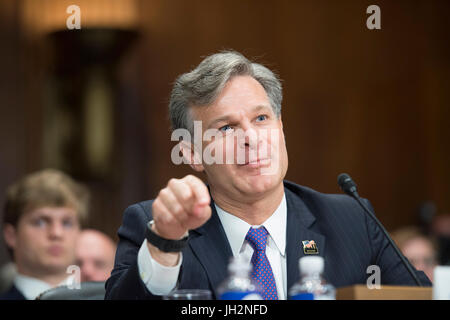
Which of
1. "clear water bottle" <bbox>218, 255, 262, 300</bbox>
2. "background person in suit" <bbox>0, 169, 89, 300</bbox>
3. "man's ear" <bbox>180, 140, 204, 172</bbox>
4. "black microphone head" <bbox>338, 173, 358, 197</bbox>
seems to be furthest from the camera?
"background person in suit" <bbox>0, 169, 89, 300</bbox>

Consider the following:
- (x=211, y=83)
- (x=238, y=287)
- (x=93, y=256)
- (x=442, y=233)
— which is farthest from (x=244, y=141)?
(x=442, y=233)

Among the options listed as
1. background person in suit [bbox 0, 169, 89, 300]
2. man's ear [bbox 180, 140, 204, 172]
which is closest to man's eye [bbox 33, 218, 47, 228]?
background person in suit [bbox 0, 169, 89, 300]

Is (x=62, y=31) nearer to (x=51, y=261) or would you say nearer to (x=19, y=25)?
(x=19, y=25)

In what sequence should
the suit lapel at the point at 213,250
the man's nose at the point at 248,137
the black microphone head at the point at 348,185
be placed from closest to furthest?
the black microphone head at the point at 348,185
the suit lapel at the point at 213,250
the man's nose at the point at 248,137

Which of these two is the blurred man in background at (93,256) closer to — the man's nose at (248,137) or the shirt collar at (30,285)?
the shirt collar at (30,285)

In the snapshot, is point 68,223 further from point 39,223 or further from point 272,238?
point 272,238

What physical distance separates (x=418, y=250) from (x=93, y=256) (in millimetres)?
2114

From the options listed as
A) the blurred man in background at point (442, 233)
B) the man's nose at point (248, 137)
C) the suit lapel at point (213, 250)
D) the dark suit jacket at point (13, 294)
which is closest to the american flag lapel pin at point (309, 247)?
the suit lapel at point (213, 250)

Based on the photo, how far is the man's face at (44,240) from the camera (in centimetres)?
362

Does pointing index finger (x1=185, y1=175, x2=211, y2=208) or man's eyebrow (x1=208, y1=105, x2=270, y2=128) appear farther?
man's eyebrow (x1=208, y1=105, x2=270, y2=128)

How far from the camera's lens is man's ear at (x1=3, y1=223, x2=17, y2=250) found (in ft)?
12.2

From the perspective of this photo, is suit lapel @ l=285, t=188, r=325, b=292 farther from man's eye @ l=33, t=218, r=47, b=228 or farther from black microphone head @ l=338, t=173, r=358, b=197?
man's eye @ l=33, t=218, r=47, b=228

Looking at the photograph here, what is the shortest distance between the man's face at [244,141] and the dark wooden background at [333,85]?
12.6 feet

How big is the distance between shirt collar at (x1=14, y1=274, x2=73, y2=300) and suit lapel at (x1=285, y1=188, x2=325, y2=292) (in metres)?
1.65
